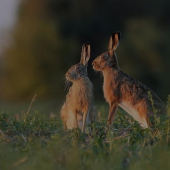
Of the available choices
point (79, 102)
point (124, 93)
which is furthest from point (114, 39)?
point (79, 102)

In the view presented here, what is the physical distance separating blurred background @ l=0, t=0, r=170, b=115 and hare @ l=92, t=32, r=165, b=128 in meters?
22.6

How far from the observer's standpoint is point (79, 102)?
909 cm

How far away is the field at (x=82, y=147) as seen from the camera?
580 cm

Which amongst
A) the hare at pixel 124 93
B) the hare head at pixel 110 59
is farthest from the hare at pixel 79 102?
the hare head at pixel 110 59

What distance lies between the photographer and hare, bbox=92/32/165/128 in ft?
30.6

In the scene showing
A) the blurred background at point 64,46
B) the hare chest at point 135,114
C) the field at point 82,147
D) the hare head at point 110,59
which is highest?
the blurred background at point 64,46

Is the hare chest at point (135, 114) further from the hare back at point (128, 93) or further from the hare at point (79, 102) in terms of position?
the hare at point (79, 102)

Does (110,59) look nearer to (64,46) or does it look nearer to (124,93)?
(124,93)

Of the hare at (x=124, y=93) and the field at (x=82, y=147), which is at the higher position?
the hare at (x=124, y=93)

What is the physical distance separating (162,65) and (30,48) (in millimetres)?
7808

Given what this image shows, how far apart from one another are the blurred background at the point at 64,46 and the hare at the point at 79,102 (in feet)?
76.8

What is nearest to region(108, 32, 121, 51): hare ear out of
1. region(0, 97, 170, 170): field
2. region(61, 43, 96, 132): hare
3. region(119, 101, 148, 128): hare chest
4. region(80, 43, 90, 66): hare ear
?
Result: region(80, 43, 90, 66): hare ear

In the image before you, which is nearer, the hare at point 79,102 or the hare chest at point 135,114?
the hare at point 79,102

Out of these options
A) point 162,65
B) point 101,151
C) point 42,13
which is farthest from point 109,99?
point 42,13
